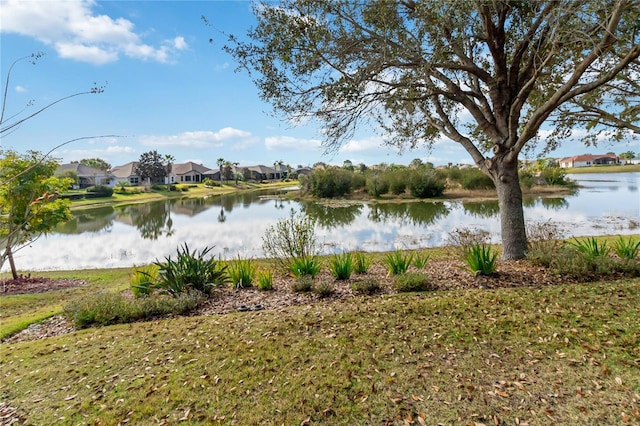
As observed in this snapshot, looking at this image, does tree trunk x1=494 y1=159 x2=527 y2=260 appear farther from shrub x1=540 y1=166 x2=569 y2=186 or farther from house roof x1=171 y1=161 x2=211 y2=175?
house roof x1=171 y1=161 x2=211 y2=175

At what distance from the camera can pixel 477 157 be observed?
313 inches

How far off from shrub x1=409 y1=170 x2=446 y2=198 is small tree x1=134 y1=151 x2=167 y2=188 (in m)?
47.1

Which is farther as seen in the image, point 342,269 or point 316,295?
point 342,269

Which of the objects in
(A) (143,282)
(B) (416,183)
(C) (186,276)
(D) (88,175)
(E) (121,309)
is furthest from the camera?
(D) (88,175)

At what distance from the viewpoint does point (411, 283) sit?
6.04 m

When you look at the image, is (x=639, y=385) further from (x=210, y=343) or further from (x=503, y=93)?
(x=503, y=93)

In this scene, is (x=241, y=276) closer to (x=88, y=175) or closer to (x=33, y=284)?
(x=33, y=284)

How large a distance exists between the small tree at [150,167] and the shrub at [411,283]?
217 feet

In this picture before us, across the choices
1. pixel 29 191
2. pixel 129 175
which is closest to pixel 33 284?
pixel 29 191

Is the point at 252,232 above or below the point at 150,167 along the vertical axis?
below

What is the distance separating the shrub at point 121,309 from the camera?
5707 millimetres

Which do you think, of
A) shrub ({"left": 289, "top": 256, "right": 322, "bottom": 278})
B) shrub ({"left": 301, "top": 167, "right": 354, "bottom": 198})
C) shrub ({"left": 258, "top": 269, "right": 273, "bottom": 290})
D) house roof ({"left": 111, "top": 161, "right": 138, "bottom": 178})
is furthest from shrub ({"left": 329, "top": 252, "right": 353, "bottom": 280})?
house roof ({"left": 111, "top": 161, "right": 138, "bottom": 178})

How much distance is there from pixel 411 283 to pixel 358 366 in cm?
268

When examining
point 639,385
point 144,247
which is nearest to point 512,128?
point 639,385
